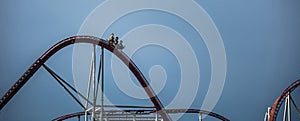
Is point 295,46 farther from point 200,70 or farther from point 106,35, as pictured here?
point 106,35

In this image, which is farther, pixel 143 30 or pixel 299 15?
pixel 299 15

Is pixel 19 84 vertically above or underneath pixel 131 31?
underneath

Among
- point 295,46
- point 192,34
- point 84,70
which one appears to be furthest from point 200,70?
point 84,70

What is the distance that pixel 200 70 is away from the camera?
1291cm

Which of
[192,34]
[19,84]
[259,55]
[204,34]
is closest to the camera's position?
[19,84]

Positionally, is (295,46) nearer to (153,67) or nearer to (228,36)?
(228,36)

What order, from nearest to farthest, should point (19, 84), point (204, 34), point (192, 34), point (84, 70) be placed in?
point (19, 84) → point (84, 70) → point (204, 34) → point (192, 34)

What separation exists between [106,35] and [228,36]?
13.7ft

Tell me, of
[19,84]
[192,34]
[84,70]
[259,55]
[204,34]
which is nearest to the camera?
[19,84]

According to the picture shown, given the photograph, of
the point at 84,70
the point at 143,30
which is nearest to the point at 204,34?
the point at 143,30

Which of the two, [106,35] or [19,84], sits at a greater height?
[106,35]

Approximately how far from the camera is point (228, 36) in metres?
12.7

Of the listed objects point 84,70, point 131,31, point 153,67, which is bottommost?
point 84,70

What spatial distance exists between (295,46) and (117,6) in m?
6.33
